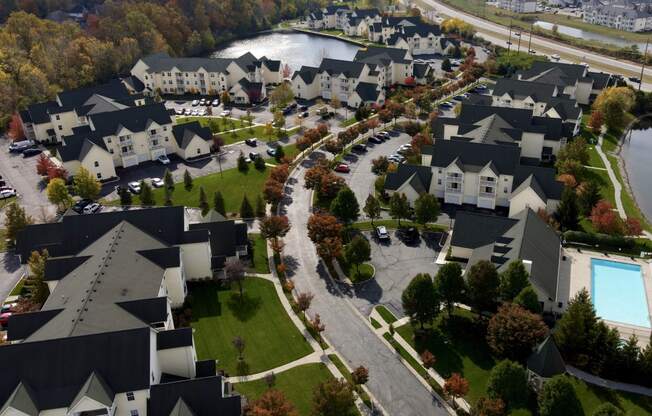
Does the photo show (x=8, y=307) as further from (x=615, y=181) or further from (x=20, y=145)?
(x=615, y=181)

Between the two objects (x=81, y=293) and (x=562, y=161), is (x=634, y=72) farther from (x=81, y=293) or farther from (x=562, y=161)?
(x=81, y=293)

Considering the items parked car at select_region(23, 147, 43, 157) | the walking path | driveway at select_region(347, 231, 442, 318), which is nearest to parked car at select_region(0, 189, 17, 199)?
parked car at select_region(23, 147, 43, 157)

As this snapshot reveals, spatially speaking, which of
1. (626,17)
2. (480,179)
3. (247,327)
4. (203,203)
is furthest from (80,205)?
(626,17)

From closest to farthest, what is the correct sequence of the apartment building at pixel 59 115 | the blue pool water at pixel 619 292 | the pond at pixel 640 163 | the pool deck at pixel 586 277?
the pool deck at pixel 586 277, the blue pool water at pixel 619 292, the pond at pixel 640 163, the apartment building at pixel 59 115

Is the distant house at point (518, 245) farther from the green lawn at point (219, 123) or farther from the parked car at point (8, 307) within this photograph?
the green lawn at point (219, 123)

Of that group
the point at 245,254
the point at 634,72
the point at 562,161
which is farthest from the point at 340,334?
the point at 634,72

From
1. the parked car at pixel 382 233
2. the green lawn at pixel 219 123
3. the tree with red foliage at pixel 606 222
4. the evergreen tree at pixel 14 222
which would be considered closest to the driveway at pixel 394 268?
the parked car at pixel 382 233
